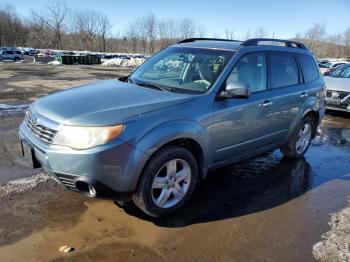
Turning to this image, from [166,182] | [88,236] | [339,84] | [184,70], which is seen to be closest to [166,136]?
[166,182]

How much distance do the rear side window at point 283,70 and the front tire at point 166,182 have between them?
6.40ft

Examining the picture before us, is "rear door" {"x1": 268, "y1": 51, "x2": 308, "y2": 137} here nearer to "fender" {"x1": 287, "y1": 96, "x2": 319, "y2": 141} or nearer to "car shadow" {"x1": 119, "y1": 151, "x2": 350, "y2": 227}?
"fender" {"x1": 287, "y1": 96, "x2": 319, "y2": 141}

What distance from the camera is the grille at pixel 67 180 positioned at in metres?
3.32

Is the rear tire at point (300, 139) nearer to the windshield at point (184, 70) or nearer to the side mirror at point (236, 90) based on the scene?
the side mirror at point (236, 90)

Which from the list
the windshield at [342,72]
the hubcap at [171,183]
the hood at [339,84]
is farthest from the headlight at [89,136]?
the windshield at [342,72]

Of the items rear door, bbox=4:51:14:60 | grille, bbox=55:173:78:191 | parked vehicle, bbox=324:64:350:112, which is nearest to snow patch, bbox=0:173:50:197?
grille, bbox=55:173:78:191

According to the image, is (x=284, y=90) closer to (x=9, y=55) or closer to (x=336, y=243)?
(x=336, y=243)

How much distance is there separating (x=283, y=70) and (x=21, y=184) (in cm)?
400

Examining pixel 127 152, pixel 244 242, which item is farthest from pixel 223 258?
pixel 127 152

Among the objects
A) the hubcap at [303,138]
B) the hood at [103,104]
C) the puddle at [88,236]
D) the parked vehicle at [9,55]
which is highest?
the hood at [103,104]

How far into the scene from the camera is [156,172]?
3.61 metres

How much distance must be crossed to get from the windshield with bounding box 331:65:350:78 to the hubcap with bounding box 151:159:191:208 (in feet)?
30.6

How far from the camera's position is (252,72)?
4.73 metres

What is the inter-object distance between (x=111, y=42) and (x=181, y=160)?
103629 mm
